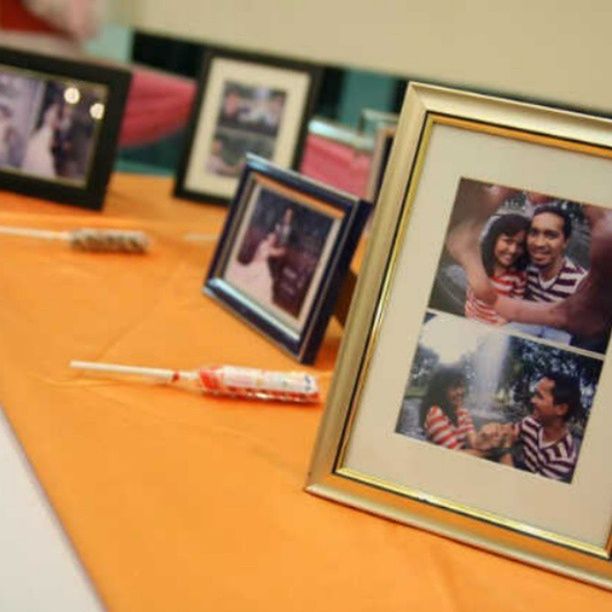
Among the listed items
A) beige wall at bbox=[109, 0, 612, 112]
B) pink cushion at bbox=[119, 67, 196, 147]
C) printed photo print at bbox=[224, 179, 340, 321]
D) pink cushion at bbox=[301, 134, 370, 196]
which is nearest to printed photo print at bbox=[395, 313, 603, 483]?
printed photo print at bbox=[224, 179, 340, 321]

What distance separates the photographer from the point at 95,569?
1.54 ft

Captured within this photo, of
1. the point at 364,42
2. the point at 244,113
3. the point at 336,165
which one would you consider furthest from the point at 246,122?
the point at 364,42

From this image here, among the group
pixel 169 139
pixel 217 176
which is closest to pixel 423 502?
pixel 217 176

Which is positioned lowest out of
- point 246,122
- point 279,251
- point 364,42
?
point 279,251

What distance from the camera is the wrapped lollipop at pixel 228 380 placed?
2.36ft

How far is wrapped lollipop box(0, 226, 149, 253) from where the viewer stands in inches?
42.3

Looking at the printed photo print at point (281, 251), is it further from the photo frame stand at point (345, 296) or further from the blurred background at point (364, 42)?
the blurred background at point (364, 42)

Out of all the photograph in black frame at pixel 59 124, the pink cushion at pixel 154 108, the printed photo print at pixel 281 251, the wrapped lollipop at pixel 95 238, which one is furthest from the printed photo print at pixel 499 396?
the pink cushion at pixel 154 108

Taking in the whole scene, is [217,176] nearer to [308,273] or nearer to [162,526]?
[308,273]

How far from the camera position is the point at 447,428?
23.1 inches

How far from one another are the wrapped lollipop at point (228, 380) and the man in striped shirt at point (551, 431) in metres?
0.21

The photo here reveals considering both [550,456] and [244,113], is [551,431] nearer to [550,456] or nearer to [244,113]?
[550,456]

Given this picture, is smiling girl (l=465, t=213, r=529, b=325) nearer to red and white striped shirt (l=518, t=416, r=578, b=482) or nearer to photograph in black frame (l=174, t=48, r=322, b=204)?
red and white striped shirt (l=518, t=416, r=578, b=482)

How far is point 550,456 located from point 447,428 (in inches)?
2.4
